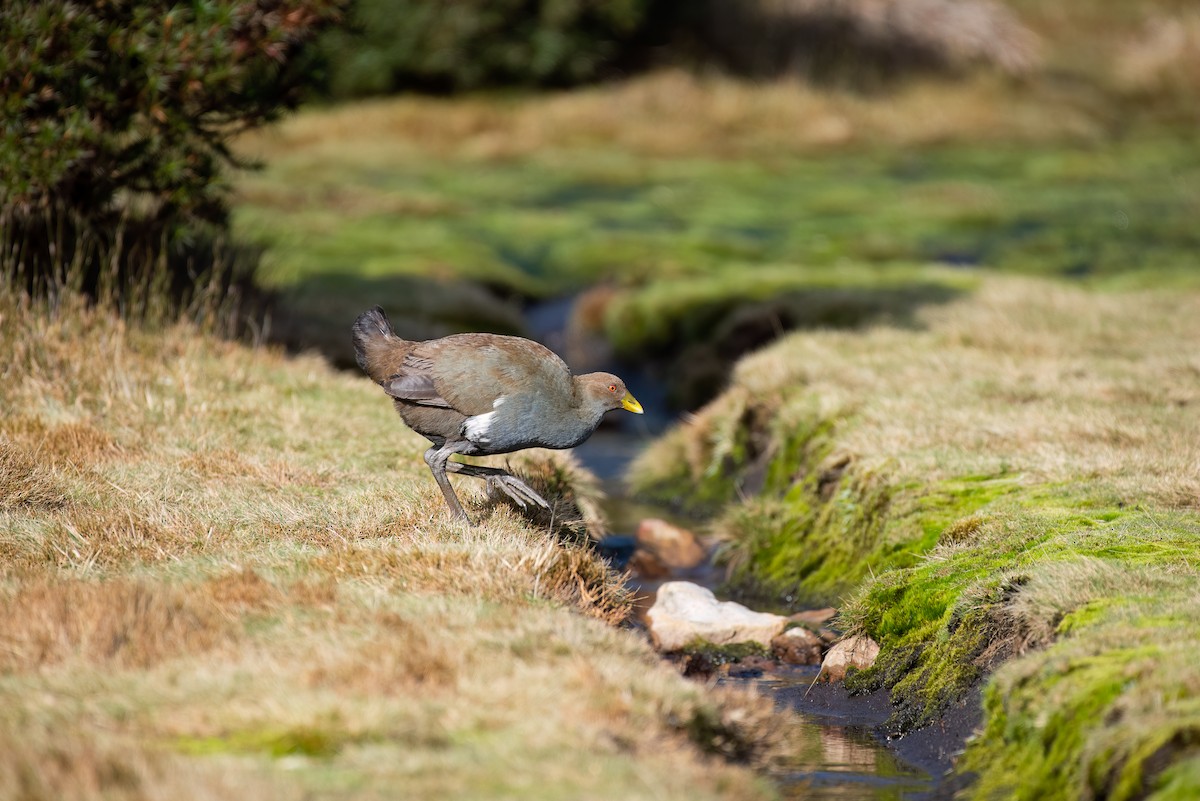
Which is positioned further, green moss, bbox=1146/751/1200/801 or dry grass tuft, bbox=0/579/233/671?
dry grass tuft, bbox=0/579/233/671

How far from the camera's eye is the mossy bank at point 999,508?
587 cm

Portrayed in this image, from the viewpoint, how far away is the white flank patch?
26.6 ft

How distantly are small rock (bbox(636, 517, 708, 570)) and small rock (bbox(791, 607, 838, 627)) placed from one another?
1.92m

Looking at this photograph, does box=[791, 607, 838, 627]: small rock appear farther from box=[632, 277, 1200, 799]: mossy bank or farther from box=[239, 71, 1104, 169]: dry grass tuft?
box=[239, 71, 1104, 169]: dry grass tuft

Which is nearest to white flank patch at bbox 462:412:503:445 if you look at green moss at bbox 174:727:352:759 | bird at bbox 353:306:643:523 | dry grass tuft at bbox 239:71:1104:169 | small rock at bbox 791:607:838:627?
bird at bbox 353:306:643:523

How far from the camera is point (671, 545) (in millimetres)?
11344

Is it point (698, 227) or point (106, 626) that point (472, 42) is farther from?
point (106, 626)

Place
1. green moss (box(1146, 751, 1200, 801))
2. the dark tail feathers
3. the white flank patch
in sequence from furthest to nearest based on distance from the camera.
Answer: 1. the dark tail feathers
2. the white flank patch
3. green moss (box(1146, 751, 1200, 801))

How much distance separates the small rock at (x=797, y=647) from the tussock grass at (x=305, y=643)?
128 cm

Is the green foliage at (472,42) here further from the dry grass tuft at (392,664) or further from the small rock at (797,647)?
the dry grass tuft at (392,664)

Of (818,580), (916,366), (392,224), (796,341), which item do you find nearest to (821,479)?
(818,580)

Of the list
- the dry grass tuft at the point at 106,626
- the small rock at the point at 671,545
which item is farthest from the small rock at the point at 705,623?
the dry grass tuft at the point at 106,626

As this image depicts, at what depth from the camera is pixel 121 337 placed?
11.1m

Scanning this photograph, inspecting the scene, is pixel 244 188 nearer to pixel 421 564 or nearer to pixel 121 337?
pixel 121 337
